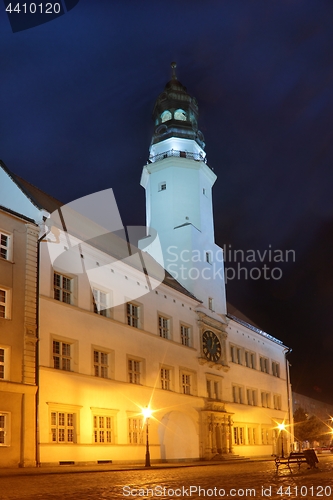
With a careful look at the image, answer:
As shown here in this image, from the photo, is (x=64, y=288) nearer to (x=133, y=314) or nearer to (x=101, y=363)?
(x=101, y=363)

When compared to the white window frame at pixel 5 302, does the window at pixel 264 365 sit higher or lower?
lower

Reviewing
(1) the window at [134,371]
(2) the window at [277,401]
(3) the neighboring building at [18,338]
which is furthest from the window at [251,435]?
(3) the neighboring building at [18,338]

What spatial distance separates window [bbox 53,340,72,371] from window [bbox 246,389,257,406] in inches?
963

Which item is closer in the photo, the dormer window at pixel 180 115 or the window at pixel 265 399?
the window at pixel 265 399

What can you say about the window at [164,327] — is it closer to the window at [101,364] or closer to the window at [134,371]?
the window at [134,371]

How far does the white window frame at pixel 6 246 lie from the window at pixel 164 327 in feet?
46.7

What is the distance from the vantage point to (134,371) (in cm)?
3541

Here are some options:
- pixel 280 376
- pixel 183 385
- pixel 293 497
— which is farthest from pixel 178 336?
pixel 293 497

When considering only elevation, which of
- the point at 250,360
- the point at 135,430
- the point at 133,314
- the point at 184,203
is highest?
the point at 184,203

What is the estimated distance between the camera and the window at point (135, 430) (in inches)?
1313

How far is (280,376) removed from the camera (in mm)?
58938

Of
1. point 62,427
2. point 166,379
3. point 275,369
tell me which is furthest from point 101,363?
point 275,369

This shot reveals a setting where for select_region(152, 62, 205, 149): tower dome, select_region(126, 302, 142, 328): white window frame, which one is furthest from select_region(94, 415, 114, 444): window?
select_region(152, 62, 205, 149): tower dome

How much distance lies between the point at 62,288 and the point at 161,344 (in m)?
10.2
